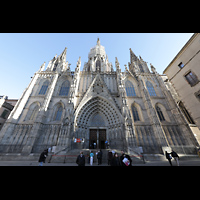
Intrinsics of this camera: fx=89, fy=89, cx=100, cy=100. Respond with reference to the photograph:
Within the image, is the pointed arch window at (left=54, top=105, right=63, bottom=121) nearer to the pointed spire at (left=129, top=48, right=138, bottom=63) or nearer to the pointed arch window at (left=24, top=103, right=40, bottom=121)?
the pointed arch window at (left=24, top=103, right=40, bottom=121)

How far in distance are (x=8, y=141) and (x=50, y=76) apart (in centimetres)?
1467

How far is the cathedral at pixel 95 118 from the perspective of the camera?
1348cm

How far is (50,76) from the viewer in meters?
21.7

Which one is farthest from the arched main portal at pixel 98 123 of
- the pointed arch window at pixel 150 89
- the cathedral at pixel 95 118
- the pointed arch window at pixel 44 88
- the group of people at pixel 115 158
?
the pointed arch window at pixel 44 88

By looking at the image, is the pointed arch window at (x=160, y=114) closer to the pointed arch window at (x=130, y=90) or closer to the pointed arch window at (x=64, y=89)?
the pointed arch window at (x=130, y=90)

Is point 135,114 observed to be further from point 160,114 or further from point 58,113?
point 58,113

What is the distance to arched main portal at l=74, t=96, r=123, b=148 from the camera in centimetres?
1502

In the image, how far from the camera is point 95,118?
17453 millimetres

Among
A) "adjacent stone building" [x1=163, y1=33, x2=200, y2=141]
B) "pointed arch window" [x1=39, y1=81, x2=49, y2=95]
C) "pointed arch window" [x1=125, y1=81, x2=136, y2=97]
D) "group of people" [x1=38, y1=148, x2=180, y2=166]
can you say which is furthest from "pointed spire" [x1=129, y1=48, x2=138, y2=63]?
"group of people" [x1=38, y1=148, x2=180, y2=166]

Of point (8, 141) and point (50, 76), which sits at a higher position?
A: point (50, 76)

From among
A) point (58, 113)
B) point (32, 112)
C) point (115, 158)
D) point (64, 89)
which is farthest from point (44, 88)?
point (115, 158)
